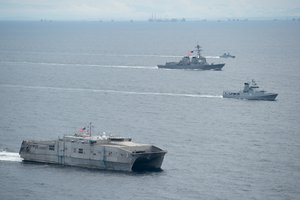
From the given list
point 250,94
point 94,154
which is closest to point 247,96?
point 250,94

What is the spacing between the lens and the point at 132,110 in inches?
5950

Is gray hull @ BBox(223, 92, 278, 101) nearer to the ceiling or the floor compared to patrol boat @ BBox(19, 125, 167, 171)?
nearer to the ceiling

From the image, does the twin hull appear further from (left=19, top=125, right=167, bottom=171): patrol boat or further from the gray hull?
the gray hull

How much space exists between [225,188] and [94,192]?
1411cm

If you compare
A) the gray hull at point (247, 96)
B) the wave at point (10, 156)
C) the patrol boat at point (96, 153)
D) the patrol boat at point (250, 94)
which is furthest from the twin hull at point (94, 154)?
the patrol boat at point (250, 94)

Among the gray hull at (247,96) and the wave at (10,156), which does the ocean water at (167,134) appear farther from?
the gray hull at (247,96)

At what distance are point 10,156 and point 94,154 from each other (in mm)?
12888

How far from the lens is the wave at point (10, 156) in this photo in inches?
4208

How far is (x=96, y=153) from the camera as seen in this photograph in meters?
101

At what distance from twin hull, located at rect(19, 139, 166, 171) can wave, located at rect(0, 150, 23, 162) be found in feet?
3.66

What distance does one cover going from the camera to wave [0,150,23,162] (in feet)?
351

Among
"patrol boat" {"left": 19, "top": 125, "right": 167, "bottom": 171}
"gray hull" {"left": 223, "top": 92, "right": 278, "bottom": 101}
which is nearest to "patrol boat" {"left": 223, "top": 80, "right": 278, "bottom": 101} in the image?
"gray hull" {"left": 223, "top": 92, "right": 278, "bottom": 101}

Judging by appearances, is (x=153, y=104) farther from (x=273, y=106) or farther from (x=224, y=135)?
(x=224, y=135)

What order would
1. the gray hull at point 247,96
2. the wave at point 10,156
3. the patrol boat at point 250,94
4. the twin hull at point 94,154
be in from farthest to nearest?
the patrol boat at point 250,94 → the gray hull at point 247,96 → the wave at point 10,156 → the twin hull at point 94,154
